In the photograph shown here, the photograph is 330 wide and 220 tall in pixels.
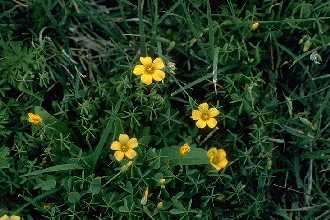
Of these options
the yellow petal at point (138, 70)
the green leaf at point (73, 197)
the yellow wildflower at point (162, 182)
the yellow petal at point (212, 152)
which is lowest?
the green leaf at point (73, 197)

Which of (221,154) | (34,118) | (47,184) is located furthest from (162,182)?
(34,118)

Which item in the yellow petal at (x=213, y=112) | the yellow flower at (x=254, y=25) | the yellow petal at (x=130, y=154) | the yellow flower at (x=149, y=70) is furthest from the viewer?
the yellow flower at (x=254, y=25)

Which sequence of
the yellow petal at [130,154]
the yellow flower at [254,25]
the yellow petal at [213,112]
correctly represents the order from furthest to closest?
the yellow flower at [254,25]
the yellow petal at [213,112]
the yellow petal at [130,154]

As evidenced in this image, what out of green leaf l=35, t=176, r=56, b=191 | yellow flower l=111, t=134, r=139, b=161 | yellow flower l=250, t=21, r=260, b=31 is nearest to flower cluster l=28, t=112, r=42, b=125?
green leaf l=35, t=176, r=56, b=191

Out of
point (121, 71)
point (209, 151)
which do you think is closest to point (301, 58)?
point (209, 151)

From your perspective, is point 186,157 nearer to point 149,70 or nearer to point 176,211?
point 176,211

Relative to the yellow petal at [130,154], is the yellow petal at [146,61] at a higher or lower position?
higher

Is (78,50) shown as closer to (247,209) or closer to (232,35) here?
(232,35)

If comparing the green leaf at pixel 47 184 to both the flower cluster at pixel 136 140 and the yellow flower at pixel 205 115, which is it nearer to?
the flower cluster at pixel 136 140

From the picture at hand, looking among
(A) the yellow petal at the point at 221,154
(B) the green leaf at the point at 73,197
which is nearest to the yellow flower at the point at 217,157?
(A) the yellow petal at the point at 221,154
